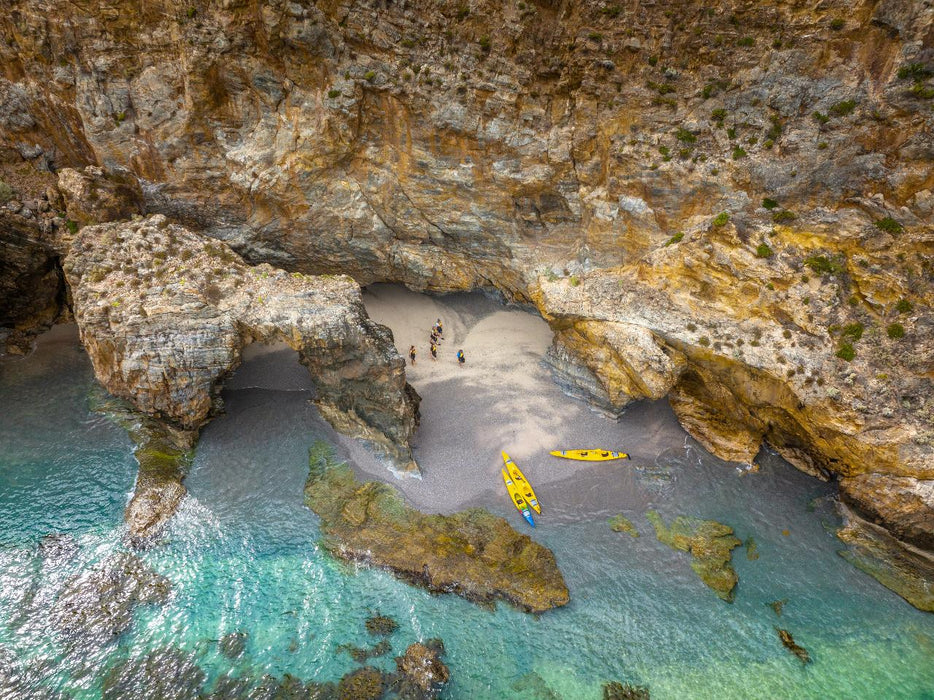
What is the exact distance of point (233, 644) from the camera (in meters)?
15.1

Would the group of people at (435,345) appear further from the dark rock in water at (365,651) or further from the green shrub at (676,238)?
the dark rock in water at (365,651)

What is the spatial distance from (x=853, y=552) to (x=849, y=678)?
5098mm

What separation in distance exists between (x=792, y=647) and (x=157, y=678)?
2143 centimetres

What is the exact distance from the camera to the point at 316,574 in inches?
671

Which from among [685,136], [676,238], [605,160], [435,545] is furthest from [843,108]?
[435,545]

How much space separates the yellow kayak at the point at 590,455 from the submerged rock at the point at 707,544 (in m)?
2.93

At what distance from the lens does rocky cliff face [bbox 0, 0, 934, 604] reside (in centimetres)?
1562

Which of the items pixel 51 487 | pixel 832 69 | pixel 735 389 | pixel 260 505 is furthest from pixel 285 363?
pixel 832 69

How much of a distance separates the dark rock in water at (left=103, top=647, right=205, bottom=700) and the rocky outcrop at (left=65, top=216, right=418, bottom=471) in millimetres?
8810

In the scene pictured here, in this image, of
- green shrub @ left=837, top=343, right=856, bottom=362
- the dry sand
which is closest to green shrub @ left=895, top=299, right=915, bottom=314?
green shrub @ left=837, top=343, right=856, bottom=362

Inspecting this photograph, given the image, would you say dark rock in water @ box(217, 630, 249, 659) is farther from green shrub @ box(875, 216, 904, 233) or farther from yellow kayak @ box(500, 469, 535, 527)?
green shrub @ box(875, 216, 904, 233)

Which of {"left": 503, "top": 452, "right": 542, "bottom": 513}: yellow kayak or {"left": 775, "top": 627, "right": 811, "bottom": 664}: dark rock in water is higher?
{"left": 503, "top": 452, "right": 542, "bottom": 513}: yellow kayak

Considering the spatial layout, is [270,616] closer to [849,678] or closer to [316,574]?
[316,574]

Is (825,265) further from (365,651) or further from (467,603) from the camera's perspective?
(365,651)
